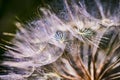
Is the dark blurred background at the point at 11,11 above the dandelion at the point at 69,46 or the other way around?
above

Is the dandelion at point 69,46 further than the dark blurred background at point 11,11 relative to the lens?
No

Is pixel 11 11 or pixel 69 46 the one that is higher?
pixel 11 11

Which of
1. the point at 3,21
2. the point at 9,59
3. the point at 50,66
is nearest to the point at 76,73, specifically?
the point at 50,66

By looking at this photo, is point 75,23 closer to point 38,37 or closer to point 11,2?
point 38,37

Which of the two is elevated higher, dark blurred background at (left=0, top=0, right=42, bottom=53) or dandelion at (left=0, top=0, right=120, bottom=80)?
dark blurred background at (left=0, top=0, right=42, bottom=53)

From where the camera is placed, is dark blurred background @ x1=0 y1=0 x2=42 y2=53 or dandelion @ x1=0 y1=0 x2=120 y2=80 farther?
dark blurred background @ x1=0 y1=0 x2=42 y2=53

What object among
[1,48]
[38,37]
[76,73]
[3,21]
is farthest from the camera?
[3,21]

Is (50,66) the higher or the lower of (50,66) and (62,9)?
the lower

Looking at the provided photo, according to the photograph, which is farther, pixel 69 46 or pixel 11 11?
pixel 11 11
